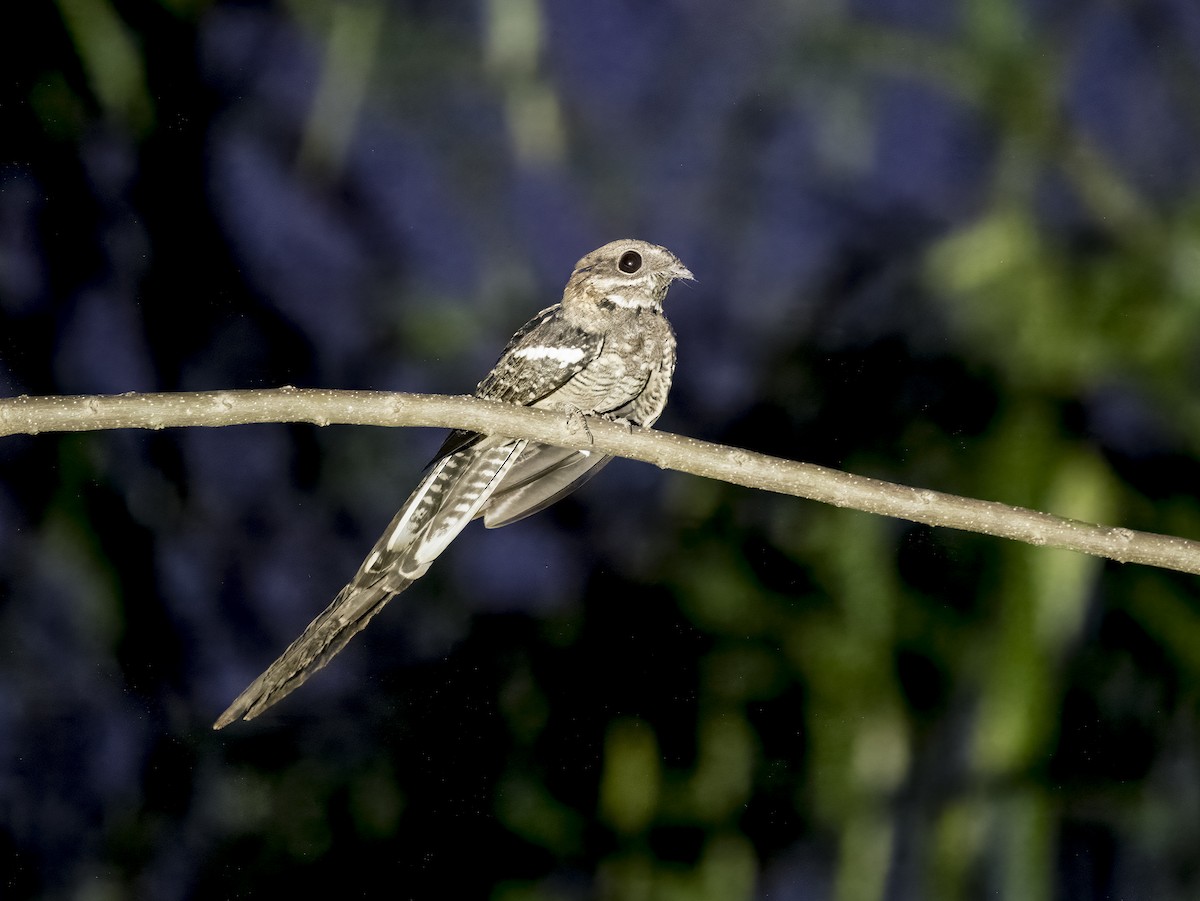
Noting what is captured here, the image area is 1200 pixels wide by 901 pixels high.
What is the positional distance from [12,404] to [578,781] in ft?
5.73

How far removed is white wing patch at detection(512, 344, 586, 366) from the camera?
2025 mm

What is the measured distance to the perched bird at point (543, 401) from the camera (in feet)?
6.43

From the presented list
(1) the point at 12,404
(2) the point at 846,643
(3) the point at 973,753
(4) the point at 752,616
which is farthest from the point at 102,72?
(3) the point at 973,753

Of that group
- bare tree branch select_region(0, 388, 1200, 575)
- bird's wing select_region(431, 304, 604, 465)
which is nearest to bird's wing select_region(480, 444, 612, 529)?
bird's wing select_region(431, 304, 604, 465)

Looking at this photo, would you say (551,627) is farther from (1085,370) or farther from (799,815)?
(1085,370)

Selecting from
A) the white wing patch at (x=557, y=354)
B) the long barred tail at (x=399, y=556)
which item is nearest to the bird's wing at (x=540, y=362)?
the white wing patch at (x=557, y=354)

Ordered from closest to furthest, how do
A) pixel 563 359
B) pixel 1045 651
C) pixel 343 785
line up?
pixel 563 359 < pixel 1045 651 < pixel 343 785

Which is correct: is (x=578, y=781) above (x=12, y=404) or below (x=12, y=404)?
below

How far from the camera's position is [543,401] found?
6.81ft

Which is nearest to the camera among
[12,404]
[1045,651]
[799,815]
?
[12,404]

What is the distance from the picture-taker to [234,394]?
154cm

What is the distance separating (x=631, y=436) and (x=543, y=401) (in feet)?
1.30

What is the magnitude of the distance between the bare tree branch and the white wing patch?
0.32 meters

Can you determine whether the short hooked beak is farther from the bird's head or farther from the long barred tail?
the long barred tail
